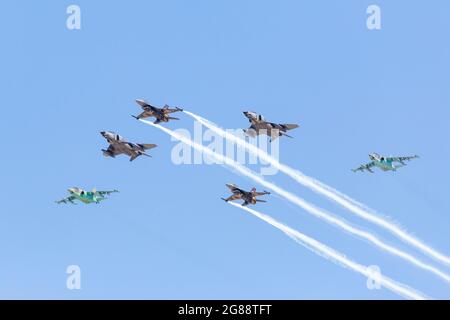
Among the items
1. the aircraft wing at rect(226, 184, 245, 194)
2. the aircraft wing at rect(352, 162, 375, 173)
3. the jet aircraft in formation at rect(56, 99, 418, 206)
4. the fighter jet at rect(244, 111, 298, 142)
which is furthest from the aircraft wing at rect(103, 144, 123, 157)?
the aircraft wing at rect(352, 162, 375, 173)

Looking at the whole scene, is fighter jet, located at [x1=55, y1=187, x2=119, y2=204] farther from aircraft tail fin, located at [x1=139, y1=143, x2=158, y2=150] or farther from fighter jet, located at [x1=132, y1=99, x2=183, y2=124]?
fighter jet, located at [x1=132, y1=99, x2=183, y2=124]

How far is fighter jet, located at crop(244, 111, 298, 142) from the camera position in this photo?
16788cm

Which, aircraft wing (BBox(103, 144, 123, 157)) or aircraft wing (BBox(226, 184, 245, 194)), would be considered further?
aircraft wing (BBox(103, 144, 123, 157))

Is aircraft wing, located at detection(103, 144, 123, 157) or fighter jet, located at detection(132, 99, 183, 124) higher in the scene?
fighter jet, located at detection(132, 99, 183, 124)

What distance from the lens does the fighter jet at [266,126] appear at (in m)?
168

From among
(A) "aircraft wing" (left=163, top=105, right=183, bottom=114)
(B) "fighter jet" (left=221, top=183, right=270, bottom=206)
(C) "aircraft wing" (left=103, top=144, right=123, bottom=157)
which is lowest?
(B) "fighter jet" (left=221, top=183, right=270, bottom=206)

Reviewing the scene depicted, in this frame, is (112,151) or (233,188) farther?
(112,151)

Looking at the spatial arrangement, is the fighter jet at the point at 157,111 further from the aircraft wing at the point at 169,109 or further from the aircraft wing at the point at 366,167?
the aircraft wing at the point at 366,167

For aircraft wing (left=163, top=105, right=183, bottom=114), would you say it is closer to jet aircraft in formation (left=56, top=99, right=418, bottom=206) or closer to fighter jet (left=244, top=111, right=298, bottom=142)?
jet aircraft in formation (left=56, top=99, right=418, bottom=206)

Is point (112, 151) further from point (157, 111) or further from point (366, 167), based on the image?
point (366, 167)

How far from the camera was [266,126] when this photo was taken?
169m

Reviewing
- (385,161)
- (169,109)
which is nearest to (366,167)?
(385,161)
